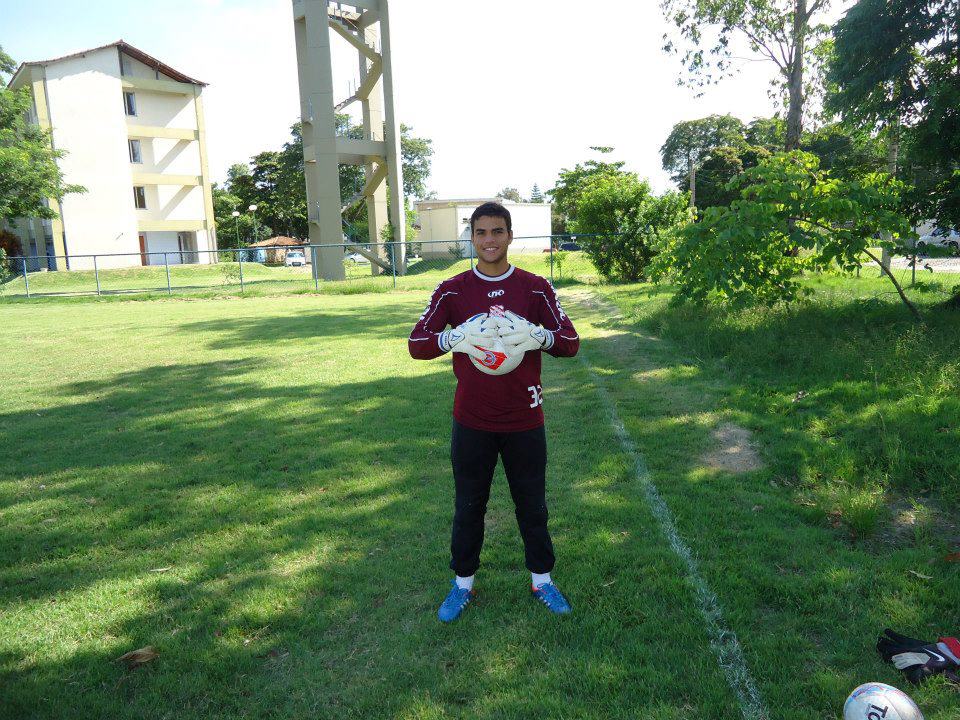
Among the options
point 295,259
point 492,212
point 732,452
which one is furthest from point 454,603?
point 295,259

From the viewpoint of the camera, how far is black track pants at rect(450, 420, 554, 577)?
3.29 metres

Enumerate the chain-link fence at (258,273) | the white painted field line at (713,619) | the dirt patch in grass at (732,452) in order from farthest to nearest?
the chain-link fence at (258,273) → the dirt patch in grass at (732,452) → the white painted field line at (713,619)

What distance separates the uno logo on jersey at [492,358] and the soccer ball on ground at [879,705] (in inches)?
78.2

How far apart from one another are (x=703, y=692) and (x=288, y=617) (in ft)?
6.82

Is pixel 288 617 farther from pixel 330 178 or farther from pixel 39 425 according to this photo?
pixel 330 178

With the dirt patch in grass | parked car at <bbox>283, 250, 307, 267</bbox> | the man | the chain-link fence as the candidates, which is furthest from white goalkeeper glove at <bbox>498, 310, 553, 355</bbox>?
parked car at <bbox>283, 250, 307, 267</bbox>

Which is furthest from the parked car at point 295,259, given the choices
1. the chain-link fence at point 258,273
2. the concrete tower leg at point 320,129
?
the concrete tower leg at point 320,129

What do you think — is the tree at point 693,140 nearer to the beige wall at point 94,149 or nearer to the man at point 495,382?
the beige wall at point 94,149

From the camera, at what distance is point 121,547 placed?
430 cm

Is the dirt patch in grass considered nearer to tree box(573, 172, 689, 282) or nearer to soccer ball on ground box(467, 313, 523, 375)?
soccer ball on ground box(467, 313, 523, 375)

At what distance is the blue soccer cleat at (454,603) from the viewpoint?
3.37 metres

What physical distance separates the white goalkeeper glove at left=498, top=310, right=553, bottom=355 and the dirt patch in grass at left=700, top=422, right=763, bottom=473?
9.55 ft

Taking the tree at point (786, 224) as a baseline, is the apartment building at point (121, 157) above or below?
above

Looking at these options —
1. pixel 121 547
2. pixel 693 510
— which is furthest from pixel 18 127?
pixel 693 510
